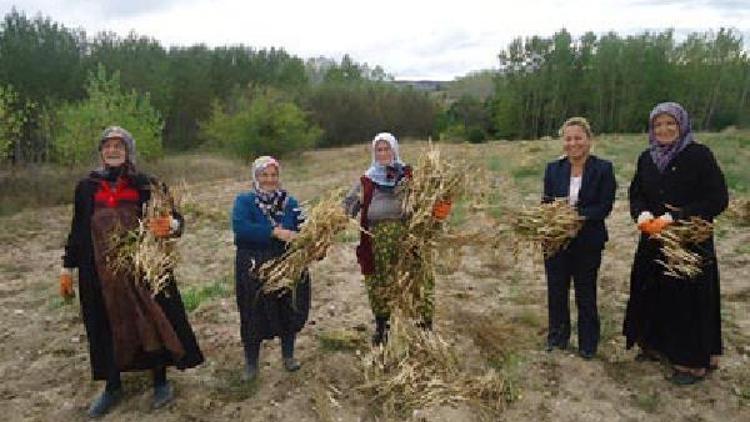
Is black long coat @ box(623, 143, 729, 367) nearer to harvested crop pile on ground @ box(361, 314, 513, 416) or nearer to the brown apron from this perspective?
harvested crop pile on ground @ box(361, 314, 513, 416)

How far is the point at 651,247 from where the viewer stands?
13.0 ft

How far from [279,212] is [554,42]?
38.0 meters

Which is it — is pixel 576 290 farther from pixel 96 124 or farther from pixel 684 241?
pixel 96 124

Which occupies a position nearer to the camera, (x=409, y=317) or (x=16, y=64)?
(x=409, y=317)

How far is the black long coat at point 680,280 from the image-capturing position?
147 inches

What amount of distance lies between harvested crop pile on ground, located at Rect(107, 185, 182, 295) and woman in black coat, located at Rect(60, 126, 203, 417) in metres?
0.03

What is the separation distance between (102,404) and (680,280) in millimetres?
3652

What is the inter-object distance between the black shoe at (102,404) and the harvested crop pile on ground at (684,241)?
3463mm

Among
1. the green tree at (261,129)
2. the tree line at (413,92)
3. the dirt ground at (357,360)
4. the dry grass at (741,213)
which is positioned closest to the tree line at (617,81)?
the tree line at (413,92)

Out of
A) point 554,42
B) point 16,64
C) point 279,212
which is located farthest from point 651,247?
point 554,42

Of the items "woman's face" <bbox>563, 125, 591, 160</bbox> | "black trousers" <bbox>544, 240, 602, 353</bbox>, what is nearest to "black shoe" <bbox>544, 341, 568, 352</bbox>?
"black trousers" <bbox>544, 240, 602, 353</bbox>

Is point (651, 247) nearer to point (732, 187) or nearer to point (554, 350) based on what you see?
point (554, 350)

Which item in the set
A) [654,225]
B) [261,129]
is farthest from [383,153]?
[261,129]

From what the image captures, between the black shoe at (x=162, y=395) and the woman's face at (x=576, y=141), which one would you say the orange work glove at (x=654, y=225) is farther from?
the black shoe at (x=162, y=395)
